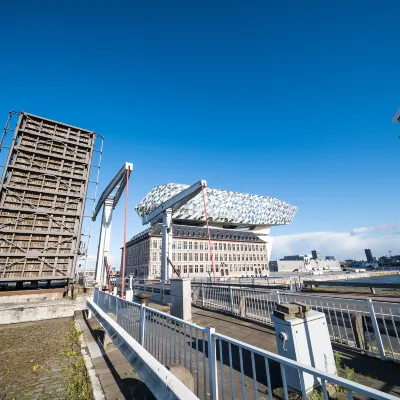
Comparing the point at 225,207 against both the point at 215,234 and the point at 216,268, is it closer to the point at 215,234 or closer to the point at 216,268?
the point at 215,234

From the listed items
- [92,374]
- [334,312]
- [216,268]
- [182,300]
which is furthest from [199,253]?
[92,374]

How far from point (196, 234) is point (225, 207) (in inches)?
1043

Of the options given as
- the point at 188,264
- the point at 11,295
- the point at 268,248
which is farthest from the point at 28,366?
the point at 268,248

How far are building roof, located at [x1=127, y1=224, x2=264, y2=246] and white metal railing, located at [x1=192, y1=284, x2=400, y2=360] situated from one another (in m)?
52.0

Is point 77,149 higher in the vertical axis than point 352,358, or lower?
higher

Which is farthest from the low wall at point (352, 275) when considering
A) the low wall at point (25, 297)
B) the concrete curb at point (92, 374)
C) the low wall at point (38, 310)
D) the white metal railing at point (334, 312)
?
the concrete curb at point (92, 374)

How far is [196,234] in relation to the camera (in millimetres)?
70625

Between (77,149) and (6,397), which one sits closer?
(6,397)

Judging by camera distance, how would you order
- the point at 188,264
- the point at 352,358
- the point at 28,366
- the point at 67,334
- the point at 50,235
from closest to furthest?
the point at 352,358, the point at 28,366, the point at 67,334, the point at 50,235, the point at 188,264

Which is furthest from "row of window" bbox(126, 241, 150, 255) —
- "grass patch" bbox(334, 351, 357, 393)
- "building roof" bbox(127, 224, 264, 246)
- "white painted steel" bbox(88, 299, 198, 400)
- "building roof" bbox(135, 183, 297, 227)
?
"grass patch" bbox(334, 351, 357, 393)

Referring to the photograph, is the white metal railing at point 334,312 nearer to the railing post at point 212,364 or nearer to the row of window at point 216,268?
the railing post at point 212,364

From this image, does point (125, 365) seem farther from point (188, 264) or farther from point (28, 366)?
point (188, 264)

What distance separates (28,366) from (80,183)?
1282cm

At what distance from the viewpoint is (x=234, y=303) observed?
1027 cm
